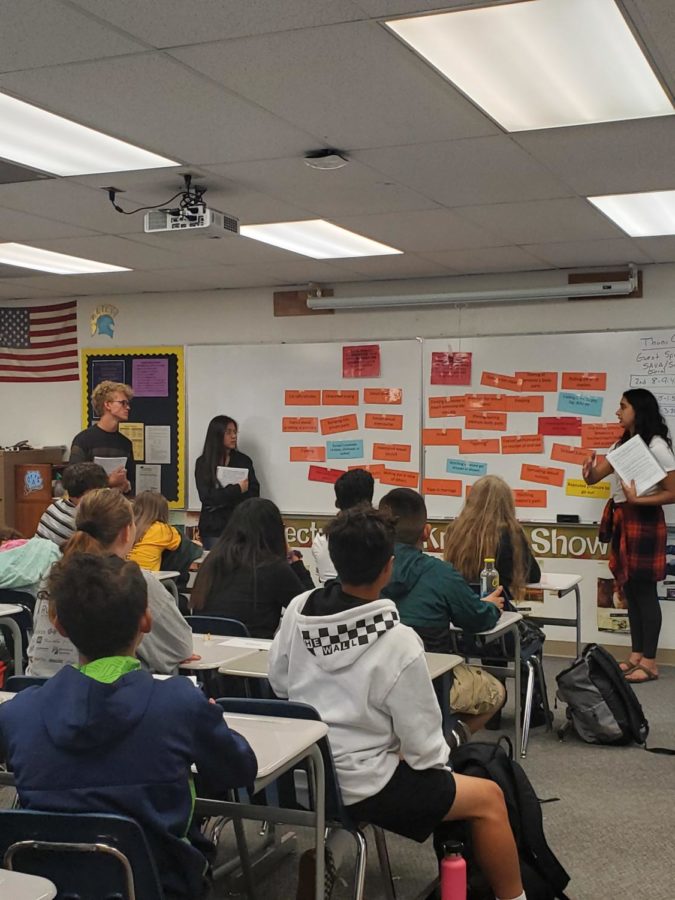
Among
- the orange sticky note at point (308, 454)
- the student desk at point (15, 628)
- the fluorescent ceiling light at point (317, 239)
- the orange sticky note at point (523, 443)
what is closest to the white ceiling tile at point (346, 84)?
the fluorescent ceiling light at point (317, 239)

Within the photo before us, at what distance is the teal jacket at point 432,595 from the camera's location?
392cm

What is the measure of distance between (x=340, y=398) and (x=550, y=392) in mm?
1527

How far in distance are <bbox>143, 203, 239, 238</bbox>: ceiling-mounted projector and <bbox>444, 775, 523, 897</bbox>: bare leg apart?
103 inches

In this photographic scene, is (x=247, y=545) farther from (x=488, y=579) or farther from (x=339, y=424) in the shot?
(x=339, y=424)

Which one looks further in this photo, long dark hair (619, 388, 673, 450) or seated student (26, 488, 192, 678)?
long dark hair (619, 388, 673, 450)

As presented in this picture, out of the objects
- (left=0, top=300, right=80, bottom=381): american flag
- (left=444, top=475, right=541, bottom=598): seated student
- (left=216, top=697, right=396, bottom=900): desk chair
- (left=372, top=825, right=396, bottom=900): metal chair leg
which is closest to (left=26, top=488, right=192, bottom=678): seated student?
(left=216, top=697, right=396, bottom=900): desk chair

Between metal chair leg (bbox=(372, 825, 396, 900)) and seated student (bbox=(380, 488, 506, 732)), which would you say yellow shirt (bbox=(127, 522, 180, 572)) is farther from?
metal chair leg (bbox=(372, 825, 396, 900))

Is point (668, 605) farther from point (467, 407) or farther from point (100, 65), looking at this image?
point (100, 65)

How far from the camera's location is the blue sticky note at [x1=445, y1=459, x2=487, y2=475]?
7.18 metres

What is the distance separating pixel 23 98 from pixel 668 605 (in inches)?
202

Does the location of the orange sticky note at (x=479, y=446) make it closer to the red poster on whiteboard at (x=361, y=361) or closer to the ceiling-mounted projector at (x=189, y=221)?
the red poster on whiteboard at (x=361, y=361)

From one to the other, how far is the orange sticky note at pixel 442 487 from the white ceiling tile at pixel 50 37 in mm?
4766

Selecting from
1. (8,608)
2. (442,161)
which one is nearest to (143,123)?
(442,161)

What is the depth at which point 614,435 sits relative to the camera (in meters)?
6.85
